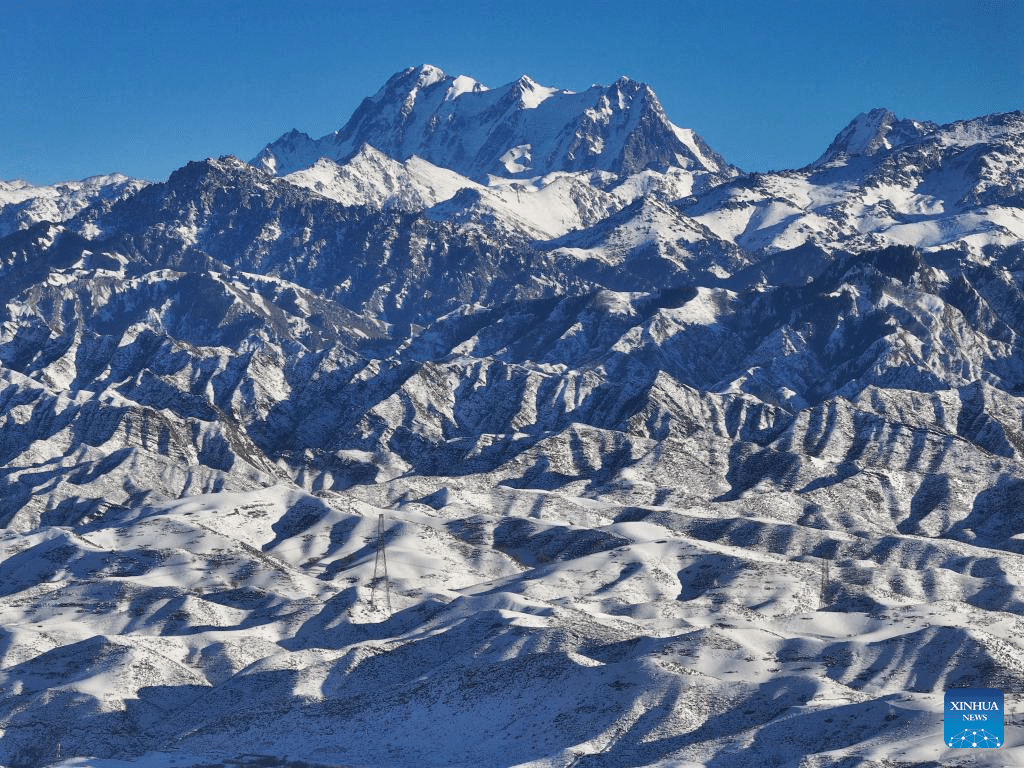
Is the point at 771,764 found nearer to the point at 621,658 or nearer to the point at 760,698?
the point at 760,698

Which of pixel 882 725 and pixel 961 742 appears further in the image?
pixel 882 725

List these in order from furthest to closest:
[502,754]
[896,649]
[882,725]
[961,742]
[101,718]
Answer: [896,649] < [101,718] < [502,754] < [882,725] < [961,742]

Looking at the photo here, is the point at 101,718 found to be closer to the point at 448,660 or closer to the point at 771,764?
the point at 448,660

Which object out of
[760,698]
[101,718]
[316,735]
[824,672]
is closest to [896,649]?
[824,672]

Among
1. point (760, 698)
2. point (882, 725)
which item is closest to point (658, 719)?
point (760, 698)

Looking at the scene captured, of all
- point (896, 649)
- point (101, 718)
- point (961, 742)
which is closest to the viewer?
point (961, 742)

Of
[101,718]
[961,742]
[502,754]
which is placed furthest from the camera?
[101,718]
